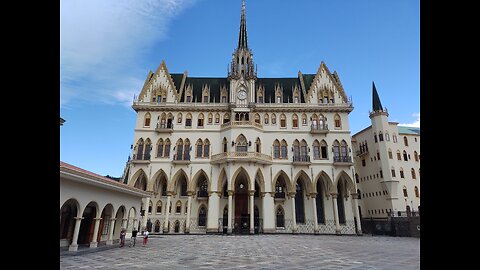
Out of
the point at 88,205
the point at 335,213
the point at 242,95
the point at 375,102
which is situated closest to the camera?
the point at 88,205

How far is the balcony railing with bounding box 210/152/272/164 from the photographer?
A: 1304 inches

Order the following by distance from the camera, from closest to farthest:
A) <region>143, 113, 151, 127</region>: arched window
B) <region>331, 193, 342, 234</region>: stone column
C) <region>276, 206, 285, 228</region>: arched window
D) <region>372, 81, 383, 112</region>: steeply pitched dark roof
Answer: <region>331, 193, 342, 234</region>: stone column → <region>276, 206, 285, 228</region>: arched window → <region>143, 113, 151, 127</region>: arched window → <region>372, 81, 383, 112</region>: steeply pitched dark roof

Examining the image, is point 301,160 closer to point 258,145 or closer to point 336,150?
point 336,150

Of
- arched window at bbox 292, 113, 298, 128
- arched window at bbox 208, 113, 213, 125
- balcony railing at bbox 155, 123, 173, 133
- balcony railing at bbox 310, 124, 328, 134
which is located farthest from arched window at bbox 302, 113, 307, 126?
balcony railing at bbox 155, 123, 173, 133

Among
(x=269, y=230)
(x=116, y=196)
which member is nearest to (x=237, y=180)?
(x=269, y=230)

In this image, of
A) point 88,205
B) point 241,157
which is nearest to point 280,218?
point 241,157

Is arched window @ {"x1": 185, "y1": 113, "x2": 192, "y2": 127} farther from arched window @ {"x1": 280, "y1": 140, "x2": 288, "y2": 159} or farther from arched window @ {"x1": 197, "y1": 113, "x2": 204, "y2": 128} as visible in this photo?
arched window @ {"x1": 280, "y1": 140, "x2": 288, "y2": 159}

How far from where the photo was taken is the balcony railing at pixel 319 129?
119 ft

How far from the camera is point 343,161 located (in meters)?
35.4

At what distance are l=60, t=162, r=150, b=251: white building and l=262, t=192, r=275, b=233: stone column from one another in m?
16.4

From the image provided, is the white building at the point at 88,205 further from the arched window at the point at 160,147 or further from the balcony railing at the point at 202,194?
the balcony railing at the point at 202,194

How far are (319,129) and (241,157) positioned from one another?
11.9 m
